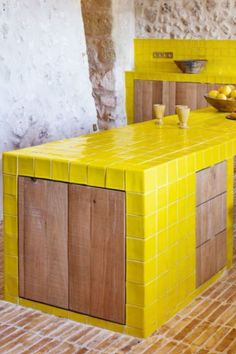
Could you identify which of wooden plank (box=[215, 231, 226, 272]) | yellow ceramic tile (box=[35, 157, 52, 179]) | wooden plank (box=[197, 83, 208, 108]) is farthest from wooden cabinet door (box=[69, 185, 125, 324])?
wooden plank (box=[197, 83, 208, 108])

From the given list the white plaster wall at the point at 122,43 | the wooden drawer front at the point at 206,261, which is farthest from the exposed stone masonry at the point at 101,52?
the wooden drawer front at the point at 206,261

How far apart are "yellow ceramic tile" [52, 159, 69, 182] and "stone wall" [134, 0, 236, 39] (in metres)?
4.65

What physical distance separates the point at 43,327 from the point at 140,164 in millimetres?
917

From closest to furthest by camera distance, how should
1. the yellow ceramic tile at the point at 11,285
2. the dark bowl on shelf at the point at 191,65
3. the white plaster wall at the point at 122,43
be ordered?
1. the yellow ceramic tile at the point at 11,285
2. the dark bowl on shelf at the point at 191,65
3. the white plaster wall at the point at 122,43

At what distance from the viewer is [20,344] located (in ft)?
10.2

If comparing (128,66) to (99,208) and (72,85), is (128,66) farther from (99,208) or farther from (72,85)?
(99,208)

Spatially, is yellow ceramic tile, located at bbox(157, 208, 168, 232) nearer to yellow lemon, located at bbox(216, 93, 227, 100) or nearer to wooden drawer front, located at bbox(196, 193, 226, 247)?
wooden drawer front, located at bbox(196, 193, 226, 247)

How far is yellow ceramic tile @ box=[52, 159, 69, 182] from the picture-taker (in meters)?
3.25

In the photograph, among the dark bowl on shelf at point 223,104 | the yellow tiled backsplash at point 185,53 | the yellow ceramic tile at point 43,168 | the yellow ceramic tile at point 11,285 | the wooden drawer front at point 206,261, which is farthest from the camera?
the yellow tiled backsplash at point 185,53

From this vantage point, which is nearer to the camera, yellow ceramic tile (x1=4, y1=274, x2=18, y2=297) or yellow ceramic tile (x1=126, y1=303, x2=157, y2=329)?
yellow ceramic tile (x1=126, y1=303, x2=157, y2=329)

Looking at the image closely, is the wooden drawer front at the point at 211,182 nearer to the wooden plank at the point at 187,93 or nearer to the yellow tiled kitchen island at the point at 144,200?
the yellow tiled kitchen island at the point at 144,200

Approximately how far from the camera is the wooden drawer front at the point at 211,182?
356cm

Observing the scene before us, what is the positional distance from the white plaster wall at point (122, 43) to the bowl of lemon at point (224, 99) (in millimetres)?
2799

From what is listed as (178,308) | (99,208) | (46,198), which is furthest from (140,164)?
(178,308)
